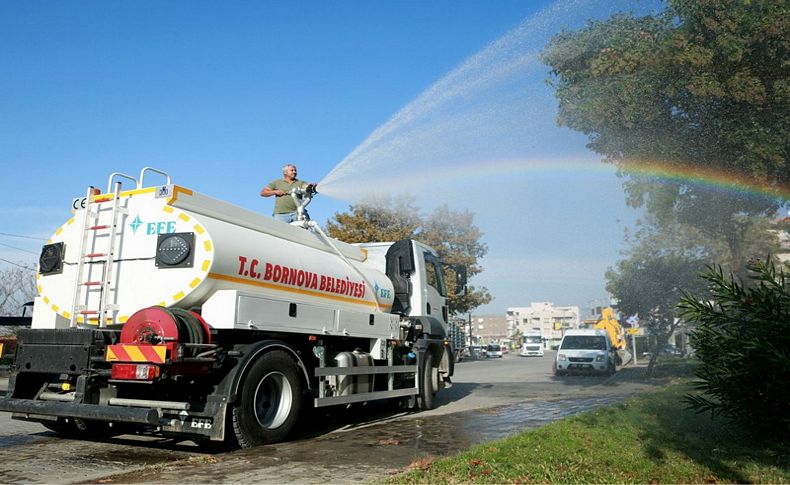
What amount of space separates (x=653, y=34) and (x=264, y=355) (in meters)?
12.0

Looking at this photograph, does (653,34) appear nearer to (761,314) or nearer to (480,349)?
(761,314)

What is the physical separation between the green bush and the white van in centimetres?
1811

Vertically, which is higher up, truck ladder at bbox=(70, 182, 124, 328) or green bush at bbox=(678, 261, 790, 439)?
truck ladder at bbox=(70, 182, 124, 328)

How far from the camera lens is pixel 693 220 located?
64.5 feet

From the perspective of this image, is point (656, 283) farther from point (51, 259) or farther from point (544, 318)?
point (544, 318)

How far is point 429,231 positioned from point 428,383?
Answer: 87.8ft

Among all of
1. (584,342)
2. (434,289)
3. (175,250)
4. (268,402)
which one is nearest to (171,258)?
(175,250)

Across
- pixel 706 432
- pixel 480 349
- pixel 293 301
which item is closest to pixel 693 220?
pixel 706 432

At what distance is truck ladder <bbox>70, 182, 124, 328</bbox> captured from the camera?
757 centimetres

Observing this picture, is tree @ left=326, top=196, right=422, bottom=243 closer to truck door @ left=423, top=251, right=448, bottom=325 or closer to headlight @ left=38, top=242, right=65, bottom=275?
truck door @ left=423, top=251, right=448, bottom=325

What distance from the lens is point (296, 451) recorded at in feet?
23.6

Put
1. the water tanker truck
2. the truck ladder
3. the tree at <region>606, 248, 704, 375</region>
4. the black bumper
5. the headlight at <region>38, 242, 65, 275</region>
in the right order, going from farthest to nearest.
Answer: the tree at <region>606, 248, 704, 375</region> → the headlight at <region>38, 242, 65, 275</region> → the truck ladder → the water tanker truck → the black bumper

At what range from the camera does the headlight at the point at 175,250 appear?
7238mm

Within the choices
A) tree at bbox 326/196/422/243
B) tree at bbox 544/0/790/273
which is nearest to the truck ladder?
tree at bbox 544/0/790/273
